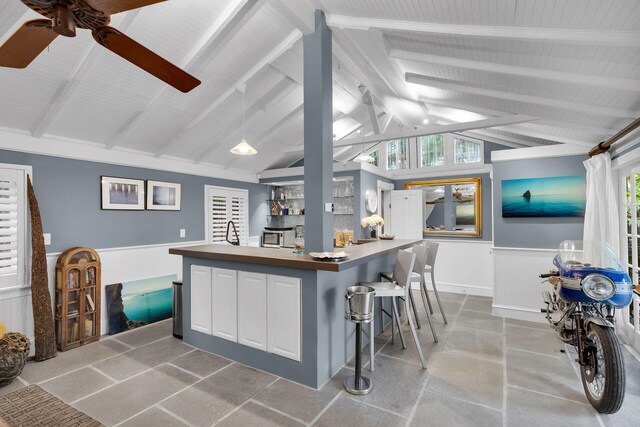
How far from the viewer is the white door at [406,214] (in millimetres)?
6082

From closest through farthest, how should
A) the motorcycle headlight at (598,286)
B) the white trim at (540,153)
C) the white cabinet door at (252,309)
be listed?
the motorcycle headlight at (598,286) < the white cabinet door at (252,309) < the white trim at (540,153)

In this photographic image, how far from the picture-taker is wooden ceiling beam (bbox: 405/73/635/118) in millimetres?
2738

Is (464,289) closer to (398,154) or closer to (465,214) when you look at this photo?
(465,214)

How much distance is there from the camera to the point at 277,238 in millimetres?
6621

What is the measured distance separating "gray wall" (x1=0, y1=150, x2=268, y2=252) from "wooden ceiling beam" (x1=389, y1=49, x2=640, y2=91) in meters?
3.76

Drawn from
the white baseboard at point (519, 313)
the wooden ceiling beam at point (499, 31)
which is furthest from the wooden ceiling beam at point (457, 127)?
the white baseboard at point (519, 313)

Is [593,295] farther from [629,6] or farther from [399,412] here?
[629,6]

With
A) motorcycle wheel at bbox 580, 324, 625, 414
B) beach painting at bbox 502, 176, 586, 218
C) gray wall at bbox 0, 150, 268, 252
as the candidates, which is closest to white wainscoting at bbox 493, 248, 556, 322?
beach painting at bbox 502, 176, 586, 218

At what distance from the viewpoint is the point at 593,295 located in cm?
221

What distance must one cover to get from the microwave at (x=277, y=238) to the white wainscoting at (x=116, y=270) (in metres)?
1.70

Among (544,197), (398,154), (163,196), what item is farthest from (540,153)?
(163,196)

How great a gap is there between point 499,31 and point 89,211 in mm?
4596

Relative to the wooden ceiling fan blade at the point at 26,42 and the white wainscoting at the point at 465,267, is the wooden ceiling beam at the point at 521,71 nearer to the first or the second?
the wooden ceiling fan blade at the point at 26,42

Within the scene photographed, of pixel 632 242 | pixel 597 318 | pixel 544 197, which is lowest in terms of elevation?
pixel 597 318
